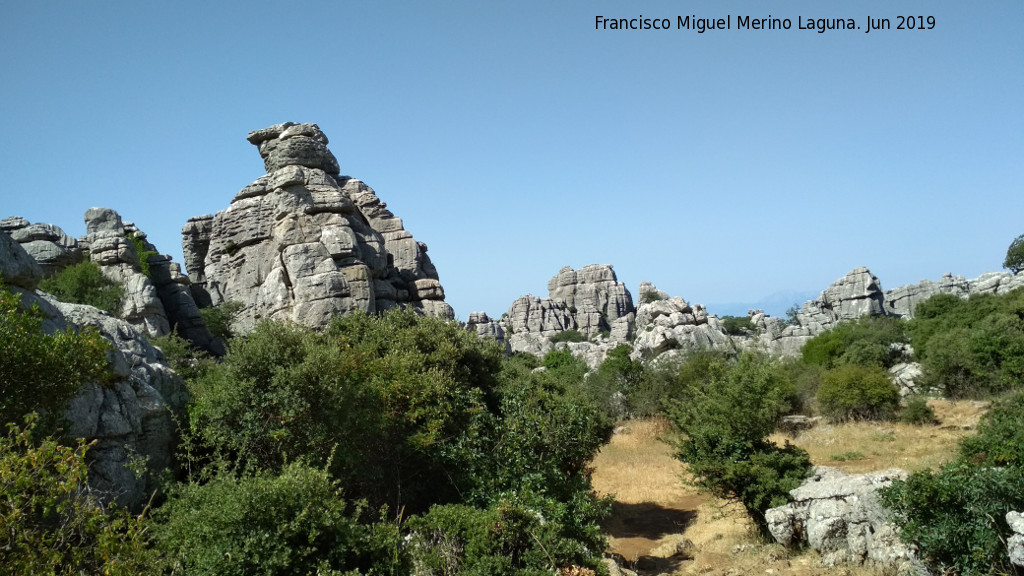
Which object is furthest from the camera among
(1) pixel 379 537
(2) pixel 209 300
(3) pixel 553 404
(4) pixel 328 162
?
(4) pixel 328 162

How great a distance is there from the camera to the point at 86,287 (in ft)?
95.3

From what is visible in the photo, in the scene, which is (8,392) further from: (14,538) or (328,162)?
(328,162)

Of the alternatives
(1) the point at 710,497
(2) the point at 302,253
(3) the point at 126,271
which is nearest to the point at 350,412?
(1) the point at 710,497

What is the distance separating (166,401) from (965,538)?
1363 centimetres

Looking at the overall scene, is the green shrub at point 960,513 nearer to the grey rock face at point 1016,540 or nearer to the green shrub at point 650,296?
the grey rock face at point 1016,540

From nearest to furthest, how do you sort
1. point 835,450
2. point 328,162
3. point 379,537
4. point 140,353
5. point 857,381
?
1. point 379,537
2. point 140,353
3. point 835,450
4. point 857,381
5. point 328,162

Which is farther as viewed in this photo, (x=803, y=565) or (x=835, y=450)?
(x=835, y=450)

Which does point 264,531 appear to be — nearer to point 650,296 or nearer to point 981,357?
point 981,357

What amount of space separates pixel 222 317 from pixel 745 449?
28456mm

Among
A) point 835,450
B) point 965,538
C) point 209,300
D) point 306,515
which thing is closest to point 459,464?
point 306,515

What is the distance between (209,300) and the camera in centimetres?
3750

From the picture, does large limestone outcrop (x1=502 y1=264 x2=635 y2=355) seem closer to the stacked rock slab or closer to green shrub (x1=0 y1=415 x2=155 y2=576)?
the stacked rock slab

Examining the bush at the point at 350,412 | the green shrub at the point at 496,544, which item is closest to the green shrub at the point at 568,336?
the bush at the point at 350,412

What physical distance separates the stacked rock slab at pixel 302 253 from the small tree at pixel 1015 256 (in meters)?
75.2
